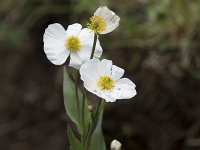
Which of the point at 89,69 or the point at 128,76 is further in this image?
the point at 128,76

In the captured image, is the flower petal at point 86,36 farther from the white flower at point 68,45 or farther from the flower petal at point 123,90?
the flower petal at point 123,90

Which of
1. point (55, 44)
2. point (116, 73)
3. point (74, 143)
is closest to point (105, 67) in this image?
point (116, 73)

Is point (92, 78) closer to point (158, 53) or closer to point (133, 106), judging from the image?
point (133, 106)

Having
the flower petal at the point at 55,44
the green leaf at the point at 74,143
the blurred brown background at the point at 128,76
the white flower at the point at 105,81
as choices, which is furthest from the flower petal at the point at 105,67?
the blurred brown background at the point at 128,76

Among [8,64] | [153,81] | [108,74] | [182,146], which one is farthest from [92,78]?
[8,64]

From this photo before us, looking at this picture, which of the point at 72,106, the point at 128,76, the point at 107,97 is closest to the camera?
the point at 107,97

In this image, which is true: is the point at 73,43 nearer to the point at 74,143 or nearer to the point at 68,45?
the point at 68,45
